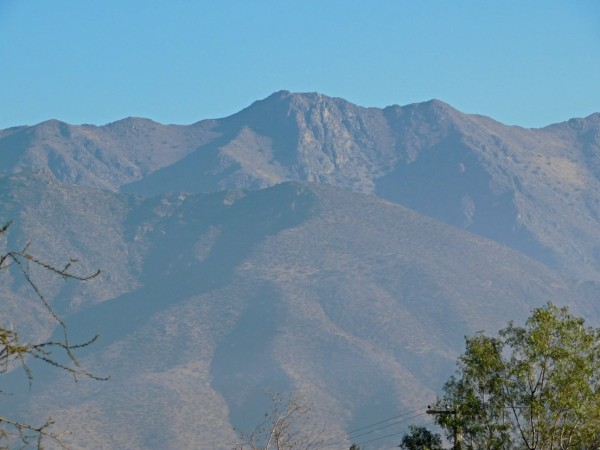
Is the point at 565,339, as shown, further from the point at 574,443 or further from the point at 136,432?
the point at 136,432

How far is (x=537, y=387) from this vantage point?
Answer: 26.4 m

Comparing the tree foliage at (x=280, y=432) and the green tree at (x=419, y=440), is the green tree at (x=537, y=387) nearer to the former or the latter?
the tree foliage at (x=280, y=432)

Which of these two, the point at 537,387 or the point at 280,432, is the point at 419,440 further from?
the point at 537,387

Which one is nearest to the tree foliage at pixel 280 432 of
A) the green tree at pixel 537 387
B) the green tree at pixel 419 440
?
the green tree at pixel 537 387

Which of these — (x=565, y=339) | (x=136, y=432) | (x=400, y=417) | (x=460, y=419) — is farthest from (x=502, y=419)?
(x=400, y=417)

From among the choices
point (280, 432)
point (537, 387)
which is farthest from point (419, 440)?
point (537, 387)

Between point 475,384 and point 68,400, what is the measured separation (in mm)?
169310

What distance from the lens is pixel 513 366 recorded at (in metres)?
27.4

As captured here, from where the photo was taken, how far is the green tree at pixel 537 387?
25.5 metres

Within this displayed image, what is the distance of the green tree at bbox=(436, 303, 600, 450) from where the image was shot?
25484mm

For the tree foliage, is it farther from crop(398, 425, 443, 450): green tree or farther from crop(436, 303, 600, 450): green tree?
crop(398, 425, 443, 450): green tree

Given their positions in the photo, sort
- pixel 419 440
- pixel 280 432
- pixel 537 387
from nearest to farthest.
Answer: pixel 537 387 < pixel 280 432 < pixel 419 440

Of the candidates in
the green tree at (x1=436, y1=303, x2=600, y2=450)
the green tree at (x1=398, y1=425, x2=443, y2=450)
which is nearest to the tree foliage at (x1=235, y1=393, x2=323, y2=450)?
the green tree at (x1=436, y1=303, x2=600, y2=450)

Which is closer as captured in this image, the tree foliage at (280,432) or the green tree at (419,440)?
the tree foliage at (280,432)
